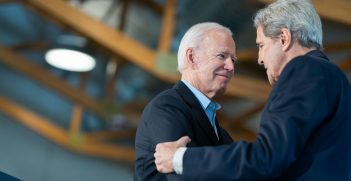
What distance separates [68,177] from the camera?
9.30m

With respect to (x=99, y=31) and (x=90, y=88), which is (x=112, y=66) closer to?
(x=90, y=88)

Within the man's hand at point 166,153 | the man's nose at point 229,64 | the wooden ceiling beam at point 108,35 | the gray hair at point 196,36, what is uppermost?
the wooden ceiling beam at point 108,35

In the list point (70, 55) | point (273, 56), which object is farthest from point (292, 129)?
point (70, 55)

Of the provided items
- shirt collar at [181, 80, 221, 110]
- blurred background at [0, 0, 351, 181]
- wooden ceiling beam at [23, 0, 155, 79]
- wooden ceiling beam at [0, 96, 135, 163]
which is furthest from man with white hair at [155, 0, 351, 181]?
wooden ceiling beam at [0, 96, 135, 163]

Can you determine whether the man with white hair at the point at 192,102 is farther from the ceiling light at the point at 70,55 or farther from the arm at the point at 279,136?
the ceiling light at the point at 70,55

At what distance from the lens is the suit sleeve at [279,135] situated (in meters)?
1.45

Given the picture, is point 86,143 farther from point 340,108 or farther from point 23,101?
point 340,108

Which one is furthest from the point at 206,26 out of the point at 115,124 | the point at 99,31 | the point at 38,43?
the point at 38,43

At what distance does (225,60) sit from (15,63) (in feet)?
18.1

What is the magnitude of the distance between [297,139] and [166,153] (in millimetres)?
410

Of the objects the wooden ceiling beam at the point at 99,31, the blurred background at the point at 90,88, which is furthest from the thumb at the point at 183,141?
the blurred background at the point at 90,88

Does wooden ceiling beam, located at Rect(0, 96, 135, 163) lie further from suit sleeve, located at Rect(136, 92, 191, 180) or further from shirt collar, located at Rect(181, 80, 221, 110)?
suit sleeve, located at Rect(136, 92, 191, 180)

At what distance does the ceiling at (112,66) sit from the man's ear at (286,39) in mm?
3356

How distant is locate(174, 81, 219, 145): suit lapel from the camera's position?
1.90m
